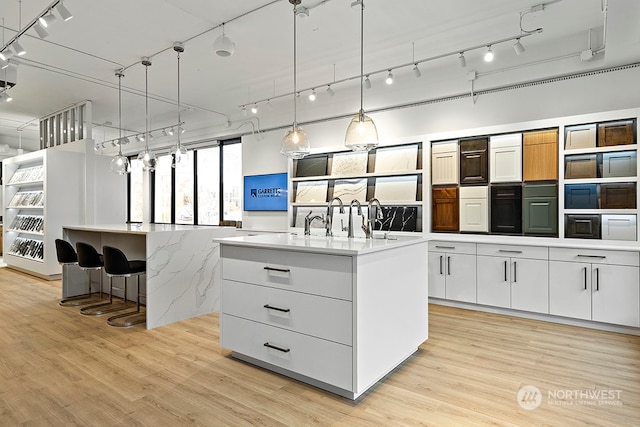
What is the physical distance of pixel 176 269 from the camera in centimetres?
419

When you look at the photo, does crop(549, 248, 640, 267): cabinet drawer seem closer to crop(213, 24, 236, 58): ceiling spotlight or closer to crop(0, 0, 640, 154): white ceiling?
crop(0, 0, 640, 154): white ceiling

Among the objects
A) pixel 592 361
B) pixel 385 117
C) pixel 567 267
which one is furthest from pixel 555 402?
pixel 385 117

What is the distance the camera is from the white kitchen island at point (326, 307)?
236 cm

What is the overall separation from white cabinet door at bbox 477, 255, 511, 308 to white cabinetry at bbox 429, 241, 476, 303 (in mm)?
92

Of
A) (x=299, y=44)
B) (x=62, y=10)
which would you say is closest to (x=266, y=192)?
(x=299, y=44)

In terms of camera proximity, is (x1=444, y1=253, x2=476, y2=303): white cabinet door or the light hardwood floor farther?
(x1=444, y1=253, x2=476, y2=303): white cabinet door

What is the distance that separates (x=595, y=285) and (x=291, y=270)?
328 cm

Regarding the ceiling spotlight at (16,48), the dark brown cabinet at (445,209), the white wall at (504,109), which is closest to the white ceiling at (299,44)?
the white wall at (504,109)

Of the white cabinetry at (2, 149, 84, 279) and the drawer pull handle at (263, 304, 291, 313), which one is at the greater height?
the white cabinetry at (2, 149, 84, 279)

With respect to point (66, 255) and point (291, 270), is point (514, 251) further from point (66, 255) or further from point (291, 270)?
point (66, 255)

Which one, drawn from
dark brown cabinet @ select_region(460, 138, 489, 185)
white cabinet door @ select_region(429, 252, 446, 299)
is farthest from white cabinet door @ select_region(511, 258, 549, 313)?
dark brown cabinet @ select_region(460, 138, 489, 185)

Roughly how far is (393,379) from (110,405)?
1.94m

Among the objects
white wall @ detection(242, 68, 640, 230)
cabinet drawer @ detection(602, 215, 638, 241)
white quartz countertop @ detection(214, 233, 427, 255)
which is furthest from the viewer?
white wall @ detection(242, 68, 640, 230)

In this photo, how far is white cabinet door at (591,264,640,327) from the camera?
11.9ft
